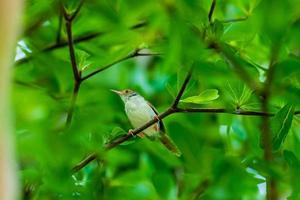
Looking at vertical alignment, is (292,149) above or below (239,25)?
below

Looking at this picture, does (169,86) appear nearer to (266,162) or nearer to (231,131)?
(266,162)

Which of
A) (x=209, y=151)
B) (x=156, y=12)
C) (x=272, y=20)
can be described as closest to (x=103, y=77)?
(x=209, y=151)

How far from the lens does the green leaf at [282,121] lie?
2.24 feet

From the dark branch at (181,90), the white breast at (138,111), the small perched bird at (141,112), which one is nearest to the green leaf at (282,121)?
the dark branch at (181,90)

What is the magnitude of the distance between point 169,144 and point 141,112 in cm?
25

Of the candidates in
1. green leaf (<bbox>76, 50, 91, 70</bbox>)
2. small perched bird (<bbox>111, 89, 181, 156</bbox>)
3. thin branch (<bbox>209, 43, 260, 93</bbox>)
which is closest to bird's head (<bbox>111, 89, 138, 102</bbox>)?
small perched bird (<bbox>111, 89, 181, 156</bbox>)

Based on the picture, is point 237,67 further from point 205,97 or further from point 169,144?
point 169,144

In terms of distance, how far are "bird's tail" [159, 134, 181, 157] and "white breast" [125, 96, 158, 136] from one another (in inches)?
4.8

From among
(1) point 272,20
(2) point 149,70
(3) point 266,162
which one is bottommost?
(2) point 149,70

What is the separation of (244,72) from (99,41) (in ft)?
0.91

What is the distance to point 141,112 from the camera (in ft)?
3.72

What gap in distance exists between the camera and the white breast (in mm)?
1055

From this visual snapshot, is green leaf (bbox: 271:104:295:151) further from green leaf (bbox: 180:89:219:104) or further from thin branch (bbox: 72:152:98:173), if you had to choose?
thin branch (bbox: 72:152:98:173)

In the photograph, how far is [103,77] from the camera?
1.02 m
